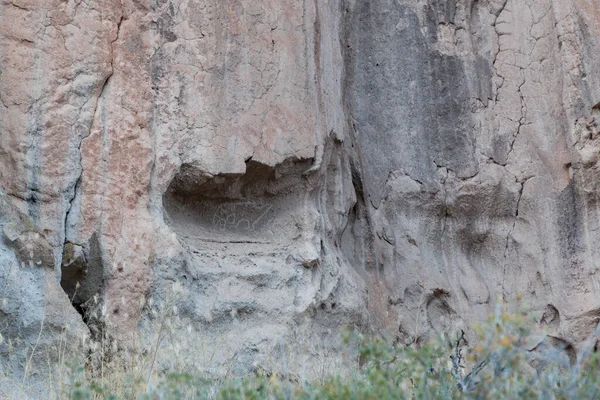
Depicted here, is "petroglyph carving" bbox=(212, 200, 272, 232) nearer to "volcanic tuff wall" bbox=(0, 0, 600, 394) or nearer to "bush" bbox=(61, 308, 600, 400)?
"volcanic tuff wall" bbox=(0, 0, 600, 394)

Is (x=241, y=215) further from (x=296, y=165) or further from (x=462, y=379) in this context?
(x=462, y=379)

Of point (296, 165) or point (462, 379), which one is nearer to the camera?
point (462, 379)

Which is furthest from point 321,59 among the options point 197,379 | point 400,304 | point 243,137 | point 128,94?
point 197,379

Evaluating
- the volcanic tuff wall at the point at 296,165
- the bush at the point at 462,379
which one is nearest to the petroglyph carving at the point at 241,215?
the volcanic tuff wall at the point at 296,165

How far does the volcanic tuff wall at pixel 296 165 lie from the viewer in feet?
15.7

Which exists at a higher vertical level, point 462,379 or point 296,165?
point 296,165

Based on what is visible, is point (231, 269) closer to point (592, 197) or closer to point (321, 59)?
point (321, 59)

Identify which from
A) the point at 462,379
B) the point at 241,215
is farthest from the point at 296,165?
the point at 462,379

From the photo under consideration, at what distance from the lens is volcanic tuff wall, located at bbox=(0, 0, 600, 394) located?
480cm

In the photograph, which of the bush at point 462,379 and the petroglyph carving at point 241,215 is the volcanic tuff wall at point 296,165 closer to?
the petroglyph carving at point 241,215

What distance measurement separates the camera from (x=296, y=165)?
5.55 meters

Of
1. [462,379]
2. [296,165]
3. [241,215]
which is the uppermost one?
[296,165]

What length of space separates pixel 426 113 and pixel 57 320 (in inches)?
127

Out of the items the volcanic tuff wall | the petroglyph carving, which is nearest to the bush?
the volcanic tuff wall
